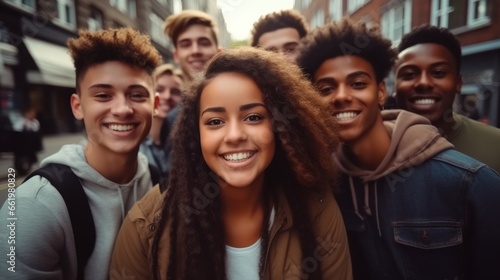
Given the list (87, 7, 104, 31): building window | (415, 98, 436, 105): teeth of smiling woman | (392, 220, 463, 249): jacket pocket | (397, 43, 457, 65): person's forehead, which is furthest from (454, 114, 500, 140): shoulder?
(87, 7, 104, 31): building window

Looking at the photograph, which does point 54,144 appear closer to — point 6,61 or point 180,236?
point 6,61

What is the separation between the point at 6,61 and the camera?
26.1 ft

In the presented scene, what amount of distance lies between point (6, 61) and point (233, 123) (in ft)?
30.6

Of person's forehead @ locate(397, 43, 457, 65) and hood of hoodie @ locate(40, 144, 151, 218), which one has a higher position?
person's forehead @ locate(397, 43, 457, 65)

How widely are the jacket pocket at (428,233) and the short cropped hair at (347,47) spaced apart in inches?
41.2

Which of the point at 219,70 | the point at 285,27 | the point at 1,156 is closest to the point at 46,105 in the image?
the point at 1,156

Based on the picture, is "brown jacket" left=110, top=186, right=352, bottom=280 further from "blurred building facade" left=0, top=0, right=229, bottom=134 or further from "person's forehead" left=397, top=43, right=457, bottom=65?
"blurred building facade" left=0, top=0, right=229, bottom=134

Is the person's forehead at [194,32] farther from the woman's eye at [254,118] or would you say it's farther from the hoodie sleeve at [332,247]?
the hoodie sleeve at [332,247]

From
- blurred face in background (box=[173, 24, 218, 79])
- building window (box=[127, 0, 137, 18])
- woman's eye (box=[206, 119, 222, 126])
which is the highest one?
building window (box=[127, 0, 137, 18])

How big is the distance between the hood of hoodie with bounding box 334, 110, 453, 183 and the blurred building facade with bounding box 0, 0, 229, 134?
324 inches

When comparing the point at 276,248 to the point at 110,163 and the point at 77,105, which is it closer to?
the point at 110,163

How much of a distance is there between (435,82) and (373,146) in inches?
40.6

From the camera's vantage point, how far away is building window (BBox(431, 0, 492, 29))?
31.6 ft

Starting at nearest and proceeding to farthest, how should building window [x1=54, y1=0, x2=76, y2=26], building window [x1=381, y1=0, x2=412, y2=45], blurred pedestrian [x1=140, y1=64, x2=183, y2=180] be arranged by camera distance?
1. blurred pedestrian [x1=140, y1=64, x2=183, y2=180]
2. building window [x1=54, y1=0, x2=76, y2=26]
3. building window [x1=381, y1=0, x2=412, y2=45]
